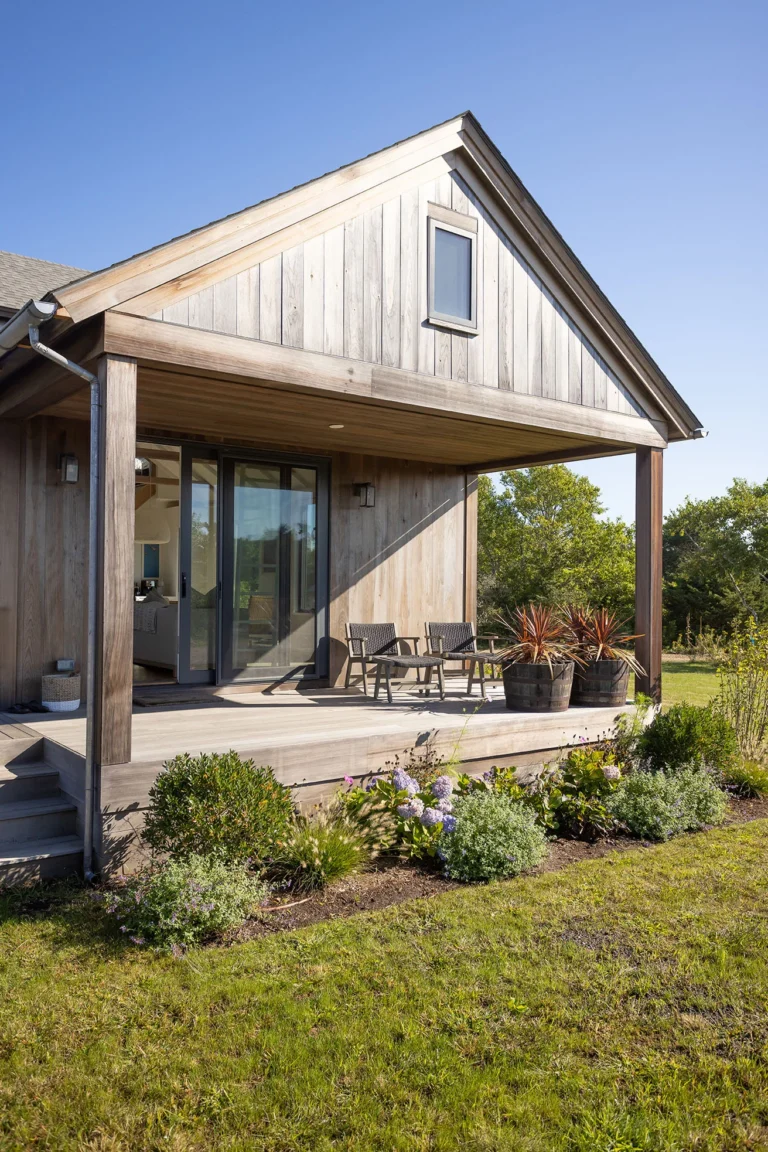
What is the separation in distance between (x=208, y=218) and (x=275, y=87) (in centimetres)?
509

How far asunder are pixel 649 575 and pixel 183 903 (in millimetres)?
5355

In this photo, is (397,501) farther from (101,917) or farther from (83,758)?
(101,917)

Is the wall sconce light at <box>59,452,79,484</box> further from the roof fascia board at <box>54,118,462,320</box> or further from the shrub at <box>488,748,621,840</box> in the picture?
the shrub at <box>488,748,621,840</box>

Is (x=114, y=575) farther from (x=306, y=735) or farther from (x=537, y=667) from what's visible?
(x=537, y=667)

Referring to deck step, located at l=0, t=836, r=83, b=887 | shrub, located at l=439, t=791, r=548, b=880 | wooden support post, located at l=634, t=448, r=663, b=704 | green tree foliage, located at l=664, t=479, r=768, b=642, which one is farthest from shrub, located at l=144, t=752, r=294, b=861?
green tree foliage, located at l=664, t=479, r=768, b=642

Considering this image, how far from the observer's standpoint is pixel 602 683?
24.0ft

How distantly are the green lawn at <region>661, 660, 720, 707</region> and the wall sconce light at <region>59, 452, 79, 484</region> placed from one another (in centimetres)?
707

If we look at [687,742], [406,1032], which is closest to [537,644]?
[687,742]

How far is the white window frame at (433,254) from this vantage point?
20.9ft

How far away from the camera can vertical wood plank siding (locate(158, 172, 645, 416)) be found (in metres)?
5.38

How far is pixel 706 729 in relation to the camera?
660cm

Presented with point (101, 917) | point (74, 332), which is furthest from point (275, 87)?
point (101, 917)

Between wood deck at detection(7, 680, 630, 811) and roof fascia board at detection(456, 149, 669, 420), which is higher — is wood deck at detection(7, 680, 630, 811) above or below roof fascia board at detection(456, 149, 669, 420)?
below

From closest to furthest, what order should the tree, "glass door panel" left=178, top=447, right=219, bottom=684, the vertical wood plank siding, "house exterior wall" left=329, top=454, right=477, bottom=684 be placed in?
the vertical wood plank siding
"glass door panel" left=178, top=447, right=219, bottom=684
"house exterior wall" left=329, top=454, right=477, bottom=684
the tree
